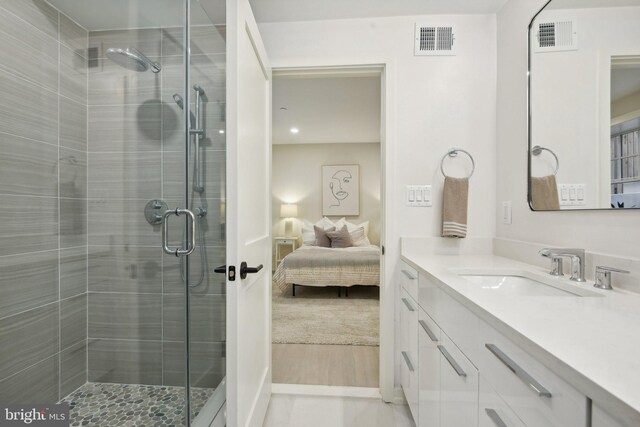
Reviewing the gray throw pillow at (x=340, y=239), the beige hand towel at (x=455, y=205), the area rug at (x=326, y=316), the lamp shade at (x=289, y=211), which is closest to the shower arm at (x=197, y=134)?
the beige hand towel at (x=455, y=205)

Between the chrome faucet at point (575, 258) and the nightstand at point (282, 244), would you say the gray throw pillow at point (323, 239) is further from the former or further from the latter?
the chrome faucet at point (575, 258)

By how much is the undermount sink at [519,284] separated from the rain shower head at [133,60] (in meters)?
1.85

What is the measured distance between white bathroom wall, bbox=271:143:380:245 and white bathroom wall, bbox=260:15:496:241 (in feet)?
13.6

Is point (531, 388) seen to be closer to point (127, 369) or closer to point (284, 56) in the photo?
point (127, 369)

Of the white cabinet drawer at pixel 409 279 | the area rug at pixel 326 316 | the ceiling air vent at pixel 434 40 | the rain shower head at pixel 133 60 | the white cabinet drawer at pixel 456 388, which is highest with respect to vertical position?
the ceiling air vent at pixel 434 40

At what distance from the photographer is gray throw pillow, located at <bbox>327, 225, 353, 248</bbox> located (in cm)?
482

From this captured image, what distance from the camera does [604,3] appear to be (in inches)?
44.9

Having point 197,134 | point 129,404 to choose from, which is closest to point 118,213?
point 197,134

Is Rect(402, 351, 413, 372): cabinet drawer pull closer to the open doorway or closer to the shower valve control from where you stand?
the open doorway

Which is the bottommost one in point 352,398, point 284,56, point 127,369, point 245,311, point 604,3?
point 352,398

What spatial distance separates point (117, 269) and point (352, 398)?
1.60 m

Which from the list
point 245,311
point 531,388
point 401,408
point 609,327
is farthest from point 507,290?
point 245,311

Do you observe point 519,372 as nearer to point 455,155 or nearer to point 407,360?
point 407,360

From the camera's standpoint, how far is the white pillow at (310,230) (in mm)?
5383
